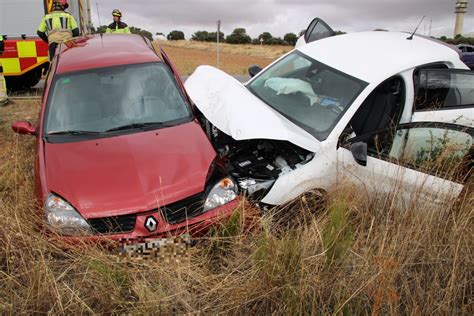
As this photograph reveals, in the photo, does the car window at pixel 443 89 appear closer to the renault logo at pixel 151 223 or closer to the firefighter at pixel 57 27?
the renault logo at pixel 151 223

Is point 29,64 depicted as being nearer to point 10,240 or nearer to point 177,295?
point 10,240

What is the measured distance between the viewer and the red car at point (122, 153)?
2.83 meters

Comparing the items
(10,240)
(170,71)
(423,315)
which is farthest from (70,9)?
(423,315)

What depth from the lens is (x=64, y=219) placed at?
9.21 feet

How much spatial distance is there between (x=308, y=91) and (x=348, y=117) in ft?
2.16

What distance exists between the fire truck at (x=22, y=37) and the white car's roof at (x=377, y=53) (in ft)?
22.2

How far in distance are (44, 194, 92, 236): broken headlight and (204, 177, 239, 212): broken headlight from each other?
84 cm

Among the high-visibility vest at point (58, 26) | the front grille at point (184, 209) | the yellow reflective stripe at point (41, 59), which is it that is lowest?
the front grille at point (184, 209)

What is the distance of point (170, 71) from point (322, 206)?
213 cm

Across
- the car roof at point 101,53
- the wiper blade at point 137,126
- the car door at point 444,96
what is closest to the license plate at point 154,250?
the wiper blade at point 137,126

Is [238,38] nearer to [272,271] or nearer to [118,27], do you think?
[118,27]

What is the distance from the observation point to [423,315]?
2.28 meters

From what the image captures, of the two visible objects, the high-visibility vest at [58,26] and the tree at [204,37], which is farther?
the tree at [204,37]

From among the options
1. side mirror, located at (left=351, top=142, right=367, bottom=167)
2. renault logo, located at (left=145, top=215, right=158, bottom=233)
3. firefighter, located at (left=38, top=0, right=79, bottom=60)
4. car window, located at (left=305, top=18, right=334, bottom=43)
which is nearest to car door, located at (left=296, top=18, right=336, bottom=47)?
car window, located at (left=305, top=18, right=334, bottom=43)
